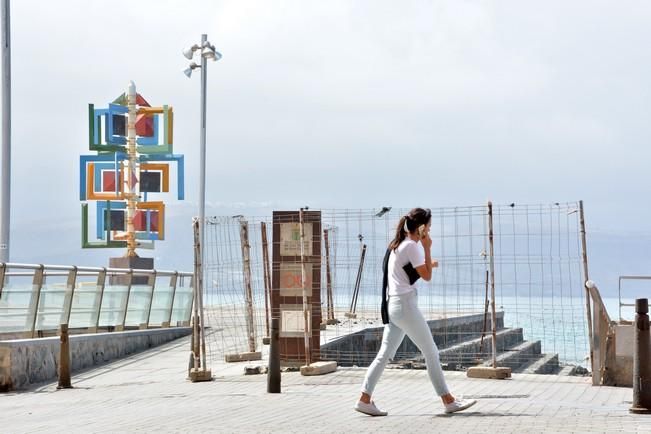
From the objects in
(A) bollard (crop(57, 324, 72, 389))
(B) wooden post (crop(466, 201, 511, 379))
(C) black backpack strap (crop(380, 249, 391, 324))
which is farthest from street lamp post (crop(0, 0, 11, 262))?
(C) black backpack strap (crop(380, 249, 391, 324))

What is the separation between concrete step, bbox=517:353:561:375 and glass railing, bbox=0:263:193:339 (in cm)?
883

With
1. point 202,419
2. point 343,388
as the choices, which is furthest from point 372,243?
point 202,419

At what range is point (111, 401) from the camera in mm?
14914

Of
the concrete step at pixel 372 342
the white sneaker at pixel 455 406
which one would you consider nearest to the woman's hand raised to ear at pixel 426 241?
the white sneaker at pixel 455 406

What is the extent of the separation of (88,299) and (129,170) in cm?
Answer: 2506

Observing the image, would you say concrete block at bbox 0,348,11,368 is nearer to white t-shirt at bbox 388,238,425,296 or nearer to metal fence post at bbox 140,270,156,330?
metal fence post at bbox 140,270,156,330

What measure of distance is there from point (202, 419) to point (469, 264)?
710 cm

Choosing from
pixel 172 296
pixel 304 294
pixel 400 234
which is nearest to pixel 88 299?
pixel 172 296

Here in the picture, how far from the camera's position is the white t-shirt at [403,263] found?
1139cm

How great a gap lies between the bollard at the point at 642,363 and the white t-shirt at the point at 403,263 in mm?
2254

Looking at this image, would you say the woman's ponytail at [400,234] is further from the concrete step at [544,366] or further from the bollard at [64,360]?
the concrete step at [544,366]

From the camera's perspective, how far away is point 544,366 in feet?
99.6

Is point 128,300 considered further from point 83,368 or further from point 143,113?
point 143,113

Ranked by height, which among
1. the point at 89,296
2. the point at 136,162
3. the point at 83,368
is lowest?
the point at 83,368
